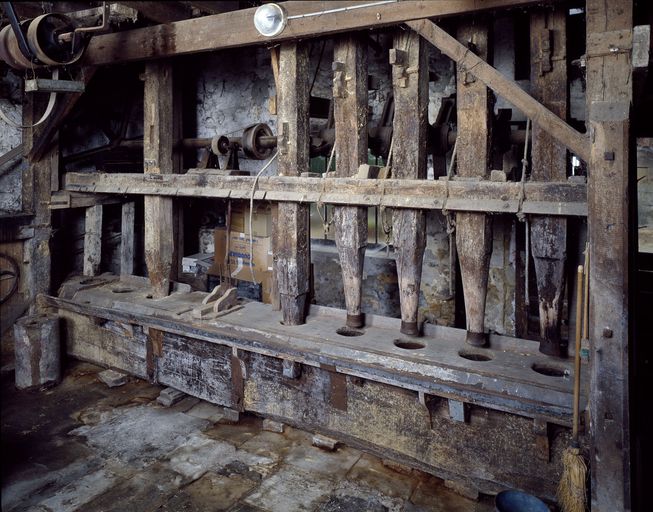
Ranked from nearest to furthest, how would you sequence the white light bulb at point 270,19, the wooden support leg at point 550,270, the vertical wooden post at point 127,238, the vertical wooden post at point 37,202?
1. the wooden support leg at point 550,270
2. the white light bulb at point 270,19
3. the vertical wooden post at point 37,202
4. the vertical wooden post at point 127,238

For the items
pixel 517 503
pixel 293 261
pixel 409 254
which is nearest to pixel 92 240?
pixel 293 261

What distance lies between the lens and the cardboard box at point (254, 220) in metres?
6.06

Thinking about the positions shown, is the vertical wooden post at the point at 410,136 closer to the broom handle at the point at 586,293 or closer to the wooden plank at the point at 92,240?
the broom handle at the point at 586,293

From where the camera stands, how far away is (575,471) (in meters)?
2.66

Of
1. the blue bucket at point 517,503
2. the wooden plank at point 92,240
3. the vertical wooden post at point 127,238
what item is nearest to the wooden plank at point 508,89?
the blue bucket at point 517,503

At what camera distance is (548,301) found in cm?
334

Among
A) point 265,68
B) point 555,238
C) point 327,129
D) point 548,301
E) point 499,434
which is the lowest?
point 499,434

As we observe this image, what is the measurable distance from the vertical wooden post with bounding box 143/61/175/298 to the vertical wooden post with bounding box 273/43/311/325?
52.5 inches

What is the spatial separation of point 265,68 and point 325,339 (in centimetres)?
359

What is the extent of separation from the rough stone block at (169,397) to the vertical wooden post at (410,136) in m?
2.31

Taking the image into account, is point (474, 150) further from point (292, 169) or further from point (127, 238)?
point (127, 238)

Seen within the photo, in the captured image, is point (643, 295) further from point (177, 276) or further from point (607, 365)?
point (177, 276)

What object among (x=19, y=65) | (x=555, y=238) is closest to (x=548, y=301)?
(x=555, y=238)

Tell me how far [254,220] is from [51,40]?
2758 millimetres
